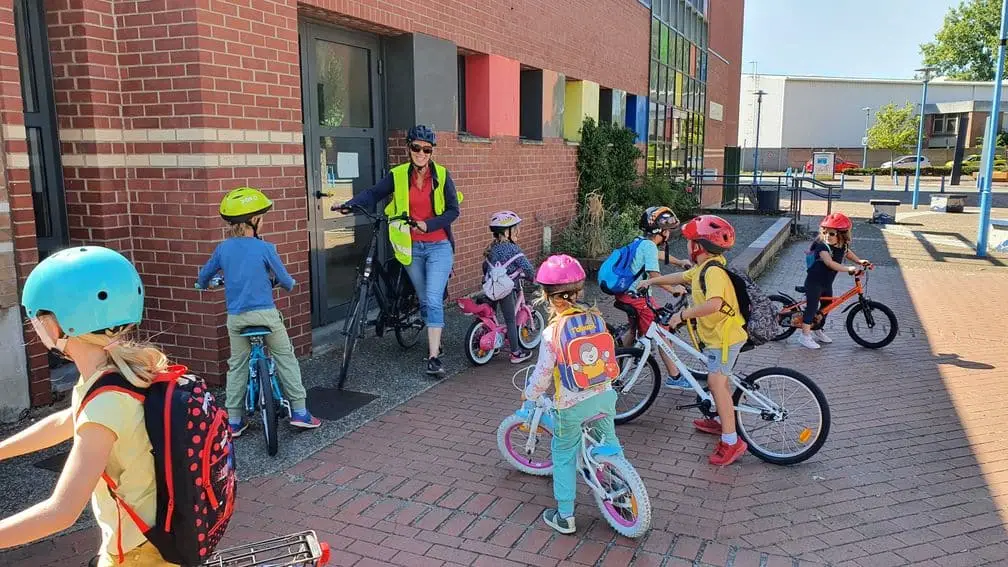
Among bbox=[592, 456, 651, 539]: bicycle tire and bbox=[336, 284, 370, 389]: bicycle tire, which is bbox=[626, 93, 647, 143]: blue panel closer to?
bbox=[336, 284, 370, 389]: bicycle tire

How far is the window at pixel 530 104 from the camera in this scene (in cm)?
1139

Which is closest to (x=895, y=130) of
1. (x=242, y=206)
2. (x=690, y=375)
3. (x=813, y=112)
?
(x=813, y=112)

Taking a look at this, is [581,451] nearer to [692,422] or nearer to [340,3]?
[692,422]

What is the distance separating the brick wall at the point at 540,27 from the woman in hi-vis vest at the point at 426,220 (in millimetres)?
1683

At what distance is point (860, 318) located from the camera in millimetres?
7832

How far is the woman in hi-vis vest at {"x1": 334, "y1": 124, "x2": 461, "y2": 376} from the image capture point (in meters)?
6.30

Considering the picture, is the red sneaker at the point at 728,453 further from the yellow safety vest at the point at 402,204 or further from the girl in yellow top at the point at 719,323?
the yellow safety vest at the point at 402,204

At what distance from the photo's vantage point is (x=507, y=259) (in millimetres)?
6469

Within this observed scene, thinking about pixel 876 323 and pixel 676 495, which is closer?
pixel 676 495

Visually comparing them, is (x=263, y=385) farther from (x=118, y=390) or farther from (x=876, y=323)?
(x=876, y=323)

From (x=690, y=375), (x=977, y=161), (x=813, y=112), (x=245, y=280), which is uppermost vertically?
(x=813, y=112)

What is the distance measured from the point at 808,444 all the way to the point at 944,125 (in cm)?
7548

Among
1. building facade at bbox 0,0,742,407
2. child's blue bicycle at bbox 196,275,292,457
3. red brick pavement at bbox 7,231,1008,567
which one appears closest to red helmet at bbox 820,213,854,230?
red brick pavement at bbox 7,231,1008,567

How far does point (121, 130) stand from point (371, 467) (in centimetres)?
322
